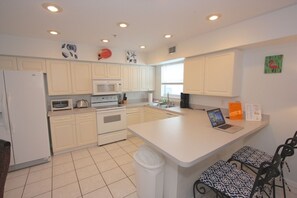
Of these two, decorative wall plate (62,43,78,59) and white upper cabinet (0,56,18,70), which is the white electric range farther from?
white upper cabinet (0,56,18,70)

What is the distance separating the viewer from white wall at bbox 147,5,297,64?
173 cm

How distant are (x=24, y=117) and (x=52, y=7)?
1.94 m

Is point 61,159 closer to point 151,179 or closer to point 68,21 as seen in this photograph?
point 151,179

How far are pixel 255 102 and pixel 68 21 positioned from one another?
3256 millimetres

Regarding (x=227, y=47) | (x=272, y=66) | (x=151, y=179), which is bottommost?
(x=151, y=179)

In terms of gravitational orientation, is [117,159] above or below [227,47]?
below

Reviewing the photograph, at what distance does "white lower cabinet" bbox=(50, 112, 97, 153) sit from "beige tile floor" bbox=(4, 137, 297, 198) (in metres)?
0.24

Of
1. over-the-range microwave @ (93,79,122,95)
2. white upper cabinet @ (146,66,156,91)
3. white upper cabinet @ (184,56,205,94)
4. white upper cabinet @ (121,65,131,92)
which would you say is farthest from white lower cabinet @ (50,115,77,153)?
white upper cabinet @ (184,56,205,94)

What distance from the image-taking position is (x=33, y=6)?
66.2 inches

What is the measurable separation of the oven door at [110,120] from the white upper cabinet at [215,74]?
1.78m

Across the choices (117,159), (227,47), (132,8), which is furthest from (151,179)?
(227,47)

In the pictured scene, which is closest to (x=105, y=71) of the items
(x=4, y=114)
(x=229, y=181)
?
(x=4, y=114)

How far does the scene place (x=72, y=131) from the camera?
3.12 m

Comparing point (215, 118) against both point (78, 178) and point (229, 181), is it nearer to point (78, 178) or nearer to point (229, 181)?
point (229, 181)
